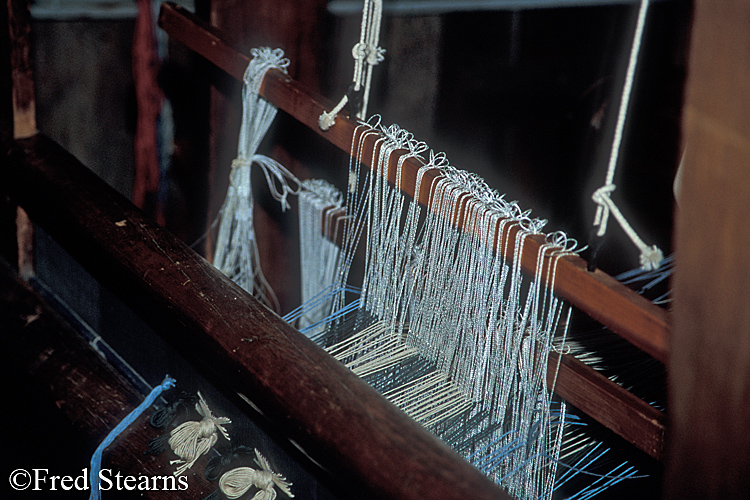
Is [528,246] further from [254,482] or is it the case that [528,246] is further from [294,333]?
[254,482]

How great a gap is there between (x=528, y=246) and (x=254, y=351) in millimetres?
573

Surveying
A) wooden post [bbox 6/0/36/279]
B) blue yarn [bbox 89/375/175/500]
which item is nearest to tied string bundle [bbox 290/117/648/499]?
blue yarn [bbox 89/375/175/500]

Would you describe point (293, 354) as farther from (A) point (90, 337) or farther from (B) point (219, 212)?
(B) point (219, 212)

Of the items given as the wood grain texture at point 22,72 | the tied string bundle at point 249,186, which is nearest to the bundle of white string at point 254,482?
the tied string bundle at point 249,186

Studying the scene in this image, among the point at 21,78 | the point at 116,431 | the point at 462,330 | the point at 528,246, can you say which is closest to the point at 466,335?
the point at 462,330

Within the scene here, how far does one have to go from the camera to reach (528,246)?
114cm

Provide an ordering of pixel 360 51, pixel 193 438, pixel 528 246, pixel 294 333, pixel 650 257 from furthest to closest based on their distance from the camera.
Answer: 1. pixel 360 51
2. pixel 193 438
3. pixel 294 333
4. pixel 528 246
5. pixel 650 257

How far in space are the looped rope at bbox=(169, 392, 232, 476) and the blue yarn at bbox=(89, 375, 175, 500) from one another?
14 cm

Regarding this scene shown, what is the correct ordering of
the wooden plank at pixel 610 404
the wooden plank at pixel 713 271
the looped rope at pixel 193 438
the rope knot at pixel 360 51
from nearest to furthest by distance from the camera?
the wooden plank at pixel 713 271 < the wooden plank at pixel 610 404 < the looped rope at pixel 193 438 < the rope knot at pixel 360 51

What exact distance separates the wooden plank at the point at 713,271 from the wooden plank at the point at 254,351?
31 cm

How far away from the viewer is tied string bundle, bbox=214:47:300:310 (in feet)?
5.89

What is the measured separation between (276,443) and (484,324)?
510 mm

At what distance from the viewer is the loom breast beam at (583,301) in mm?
1002

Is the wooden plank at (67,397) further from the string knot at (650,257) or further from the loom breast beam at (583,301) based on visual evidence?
the string knot at (650,257)
